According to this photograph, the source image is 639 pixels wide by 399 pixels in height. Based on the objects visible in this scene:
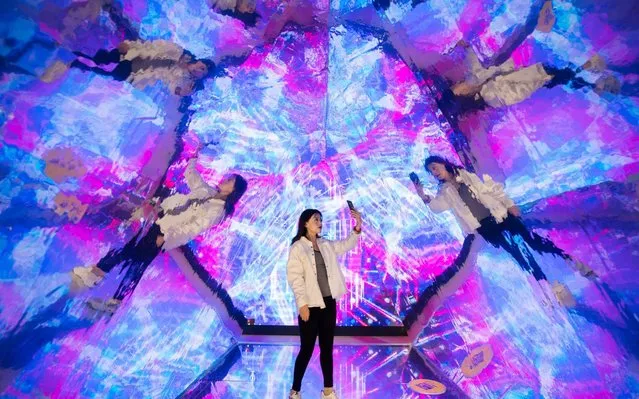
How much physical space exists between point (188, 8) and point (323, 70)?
4.03 ft

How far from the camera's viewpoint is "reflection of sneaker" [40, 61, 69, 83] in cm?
239

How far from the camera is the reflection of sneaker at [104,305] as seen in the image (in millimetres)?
2920

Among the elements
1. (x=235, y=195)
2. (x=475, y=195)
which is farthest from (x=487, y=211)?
(x=235, y=195)

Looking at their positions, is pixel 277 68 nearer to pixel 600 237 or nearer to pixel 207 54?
pixel 207 54

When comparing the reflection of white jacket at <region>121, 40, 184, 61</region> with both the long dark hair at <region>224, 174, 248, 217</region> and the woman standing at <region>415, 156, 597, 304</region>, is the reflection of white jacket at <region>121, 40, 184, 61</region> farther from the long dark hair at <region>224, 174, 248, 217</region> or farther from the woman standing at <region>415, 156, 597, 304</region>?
the woman standing at <region>415, 156, 597, 304</region>

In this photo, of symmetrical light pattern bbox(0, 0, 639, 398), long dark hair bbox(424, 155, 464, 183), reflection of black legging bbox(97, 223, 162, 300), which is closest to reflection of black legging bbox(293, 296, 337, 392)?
symmetrical light pattern bbox(0, 0, 639, 398)

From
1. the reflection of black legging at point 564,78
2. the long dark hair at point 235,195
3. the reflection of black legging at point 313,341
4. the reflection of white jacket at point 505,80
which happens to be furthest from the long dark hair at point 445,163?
the long dark hair at point 235,195

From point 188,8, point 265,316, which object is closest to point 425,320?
point 265,316

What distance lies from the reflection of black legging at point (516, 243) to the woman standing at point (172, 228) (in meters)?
2.16

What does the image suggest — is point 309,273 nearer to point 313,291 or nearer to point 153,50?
point 313,291

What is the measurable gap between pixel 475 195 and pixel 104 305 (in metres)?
2.73

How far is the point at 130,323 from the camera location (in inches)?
129

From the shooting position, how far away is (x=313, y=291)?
2.79m

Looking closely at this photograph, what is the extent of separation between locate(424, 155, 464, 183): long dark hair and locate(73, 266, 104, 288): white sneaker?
2.65m
